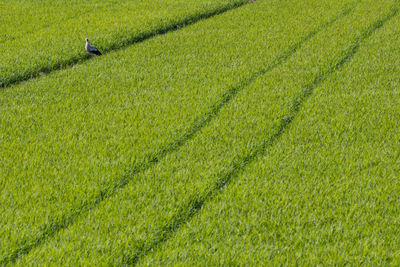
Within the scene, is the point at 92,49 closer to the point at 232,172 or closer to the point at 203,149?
the point at 203,149

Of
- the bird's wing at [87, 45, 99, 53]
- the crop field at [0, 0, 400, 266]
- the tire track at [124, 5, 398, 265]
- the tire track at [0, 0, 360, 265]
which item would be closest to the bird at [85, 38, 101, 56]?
the bird's wing at [87, 45, 99, 53]

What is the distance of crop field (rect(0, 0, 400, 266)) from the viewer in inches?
170

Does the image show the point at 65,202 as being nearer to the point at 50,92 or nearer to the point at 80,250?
the point at 80,250

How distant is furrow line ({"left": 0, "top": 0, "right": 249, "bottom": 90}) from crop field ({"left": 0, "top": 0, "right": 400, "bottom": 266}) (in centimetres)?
4

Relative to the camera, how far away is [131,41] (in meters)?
11.6

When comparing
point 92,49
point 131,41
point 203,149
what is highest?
point 92,49

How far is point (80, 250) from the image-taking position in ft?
13.7

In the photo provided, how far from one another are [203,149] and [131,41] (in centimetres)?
623

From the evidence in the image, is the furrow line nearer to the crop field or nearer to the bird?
the crop field

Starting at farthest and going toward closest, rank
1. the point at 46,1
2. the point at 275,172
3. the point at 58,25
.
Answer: the point at 46,1
the point at 58,25
the point at 275,172

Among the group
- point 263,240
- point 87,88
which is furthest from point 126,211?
point 87,88

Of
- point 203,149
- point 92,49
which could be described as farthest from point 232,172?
point 92,49

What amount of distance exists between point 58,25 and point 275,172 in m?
9.50

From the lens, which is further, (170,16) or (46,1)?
(46,1)
